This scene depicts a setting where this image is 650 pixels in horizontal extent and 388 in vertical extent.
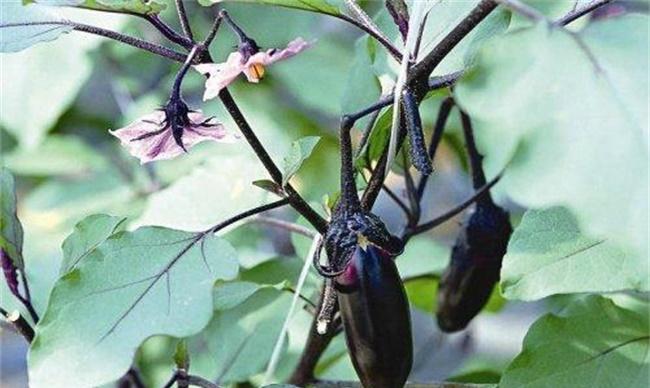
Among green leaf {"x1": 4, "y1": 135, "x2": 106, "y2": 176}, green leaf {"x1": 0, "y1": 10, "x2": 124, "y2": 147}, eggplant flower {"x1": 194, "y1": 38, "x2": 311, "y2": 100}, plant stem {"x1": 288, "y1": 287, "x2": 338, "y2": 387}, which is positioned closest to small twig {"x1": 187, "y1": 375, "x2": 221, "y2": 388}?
A: plant stem {"x1": 288, "y1": 287, "x2": 338, "y2": 387}

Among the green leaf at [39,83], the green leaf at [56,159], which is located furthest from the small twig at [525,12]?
the green leaf at [56,159]

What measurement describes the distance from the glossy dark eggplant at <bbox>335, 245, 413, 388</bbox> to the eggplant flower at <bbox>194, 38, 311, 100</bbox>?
0.09 metres

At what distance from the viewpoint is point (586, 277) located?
1.81ft

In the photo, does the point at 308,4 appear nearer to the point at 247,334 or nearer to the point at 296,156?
the point at 296,156

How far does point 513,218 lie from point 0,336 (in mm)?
1193

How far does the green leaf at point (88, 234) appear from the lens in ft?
2.02

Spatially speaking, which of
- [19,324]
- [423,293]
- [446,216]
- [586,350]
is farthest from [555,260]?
[423,293]

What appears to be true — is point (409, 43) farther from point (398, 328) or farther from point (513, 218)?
point (513, 218)

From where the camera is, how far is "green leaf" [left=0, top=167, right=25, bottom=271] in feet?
2.04

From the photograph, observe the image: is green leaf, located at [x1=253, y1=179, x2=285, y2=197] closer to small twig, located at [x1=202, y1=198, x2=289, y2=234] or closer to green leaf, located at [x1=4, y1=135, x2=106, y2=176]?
small twig, located at [x1=202, y1=198, x2=289, y2=234]

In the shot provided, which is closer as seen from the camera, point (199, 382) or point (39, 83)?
point (199, 382)

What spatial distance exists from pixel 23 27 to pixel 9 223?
0.37ft

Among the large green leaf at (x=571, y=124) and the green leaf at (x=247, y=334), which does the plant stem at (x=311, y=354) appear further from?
the large green leaf at (x=571, y=124)

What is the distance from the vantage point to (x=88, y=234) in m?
0.62
